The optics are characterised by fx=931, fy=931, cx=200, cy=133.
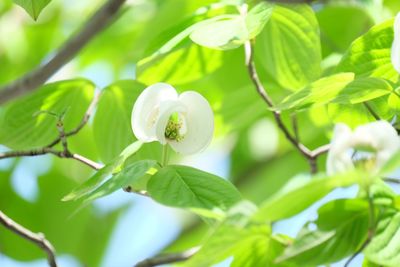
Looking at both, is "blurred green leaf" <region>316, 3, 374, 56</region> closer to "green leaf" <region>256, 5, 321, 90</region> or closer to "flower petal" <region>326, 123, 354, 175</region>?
"green leaf" <region>256, 5, 321, 90</region>

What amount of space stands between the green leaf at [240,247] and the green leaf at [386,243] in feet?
0.29

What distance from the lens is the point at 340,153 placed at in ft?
2.49

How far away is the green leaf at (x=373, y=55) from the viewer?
3.02 ft

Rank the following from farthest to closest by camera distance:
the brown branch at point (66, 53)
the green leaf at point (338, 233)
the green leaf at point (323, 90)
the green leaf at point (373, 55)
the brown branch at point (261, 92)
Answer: the brown branch at point (261, 92), the green leaf at point (373, 55), the green leaf at point (323, 90), the green leaf at point (338, 233), the brown branch at point (66, 53)

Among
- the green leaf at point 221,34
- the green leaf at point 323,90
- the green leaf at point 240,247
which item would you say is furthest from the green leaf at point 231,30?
the green leaf at point 240,247

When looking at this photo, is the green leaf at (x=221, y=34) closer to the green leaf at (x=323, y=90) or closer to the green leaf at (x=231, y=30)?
the green leaf at (x=231, y=30)

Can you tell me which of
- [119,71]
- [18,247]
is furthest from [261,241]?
[119,71]

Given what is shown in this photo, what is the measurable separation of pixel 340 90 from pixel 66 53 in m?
0.30

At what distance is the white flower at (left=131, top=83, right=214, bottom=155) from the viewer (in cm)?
90

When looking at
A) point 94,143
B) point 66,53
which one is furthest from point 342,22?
point 66,53

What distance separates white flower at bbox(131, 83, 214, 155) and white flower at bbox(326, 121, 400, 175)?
0.17 meters

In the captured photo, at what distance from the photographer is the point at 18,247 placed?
62.0 inches

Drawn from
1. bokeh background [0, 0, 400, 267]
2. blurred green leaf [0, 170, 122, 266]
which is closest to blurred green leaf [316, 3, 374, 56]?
bokeh background [0, 0, 400, 267]

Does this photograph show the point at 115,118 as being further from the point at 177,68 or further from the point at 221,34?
the point at 221,34
